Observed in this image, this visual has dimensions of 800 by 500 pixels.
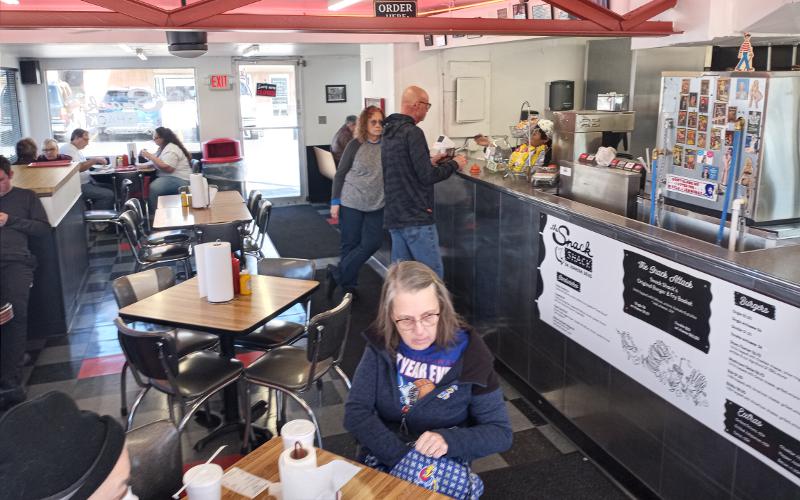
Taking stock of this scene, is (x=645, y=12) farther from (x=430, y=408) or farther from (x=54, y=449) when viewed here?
(x=54, y=449)

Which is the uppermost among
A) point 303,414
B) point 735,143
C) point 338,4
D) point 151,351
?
point 338,4

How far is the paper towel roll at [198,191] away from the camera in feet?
20.5

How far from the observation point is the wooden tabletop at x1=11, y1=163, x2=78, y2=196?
5297 millimetres

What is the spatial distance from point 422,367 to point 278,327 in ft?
6.38

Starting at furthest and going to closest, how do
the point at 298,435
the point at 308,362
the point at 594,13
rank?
1. the point at 308,362
2. the point at 594,13
3. the point at 298,435

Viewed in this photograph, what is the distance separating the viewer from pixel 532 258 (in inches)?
159

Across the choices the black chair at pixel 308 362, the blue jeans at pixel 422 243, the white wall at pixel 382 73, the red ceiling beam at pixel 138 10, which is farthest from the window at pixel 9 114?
the red ceiling beam at pixel 138 10

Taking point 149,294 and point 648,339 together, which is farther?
point 149,294

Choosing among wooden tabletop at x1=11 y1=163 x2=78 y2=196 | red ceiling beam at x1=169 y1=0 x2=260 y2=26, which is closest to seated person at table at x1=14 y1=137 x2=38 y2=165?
wooden tabletop at x1=11 y1=163 x2=78 y2=196

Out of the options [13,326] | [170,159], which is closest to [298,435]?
[13,326]

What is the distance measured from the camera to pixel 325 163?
33.4ft

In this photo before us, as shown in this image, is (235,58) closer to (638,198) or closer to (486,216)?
(486,216)

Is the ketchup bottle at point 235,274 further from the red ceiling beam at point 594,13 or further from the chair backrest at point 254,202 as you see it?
the chair backrest at point 254,202

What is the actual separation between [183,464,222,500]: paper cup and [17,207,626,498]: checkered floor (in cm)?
183
